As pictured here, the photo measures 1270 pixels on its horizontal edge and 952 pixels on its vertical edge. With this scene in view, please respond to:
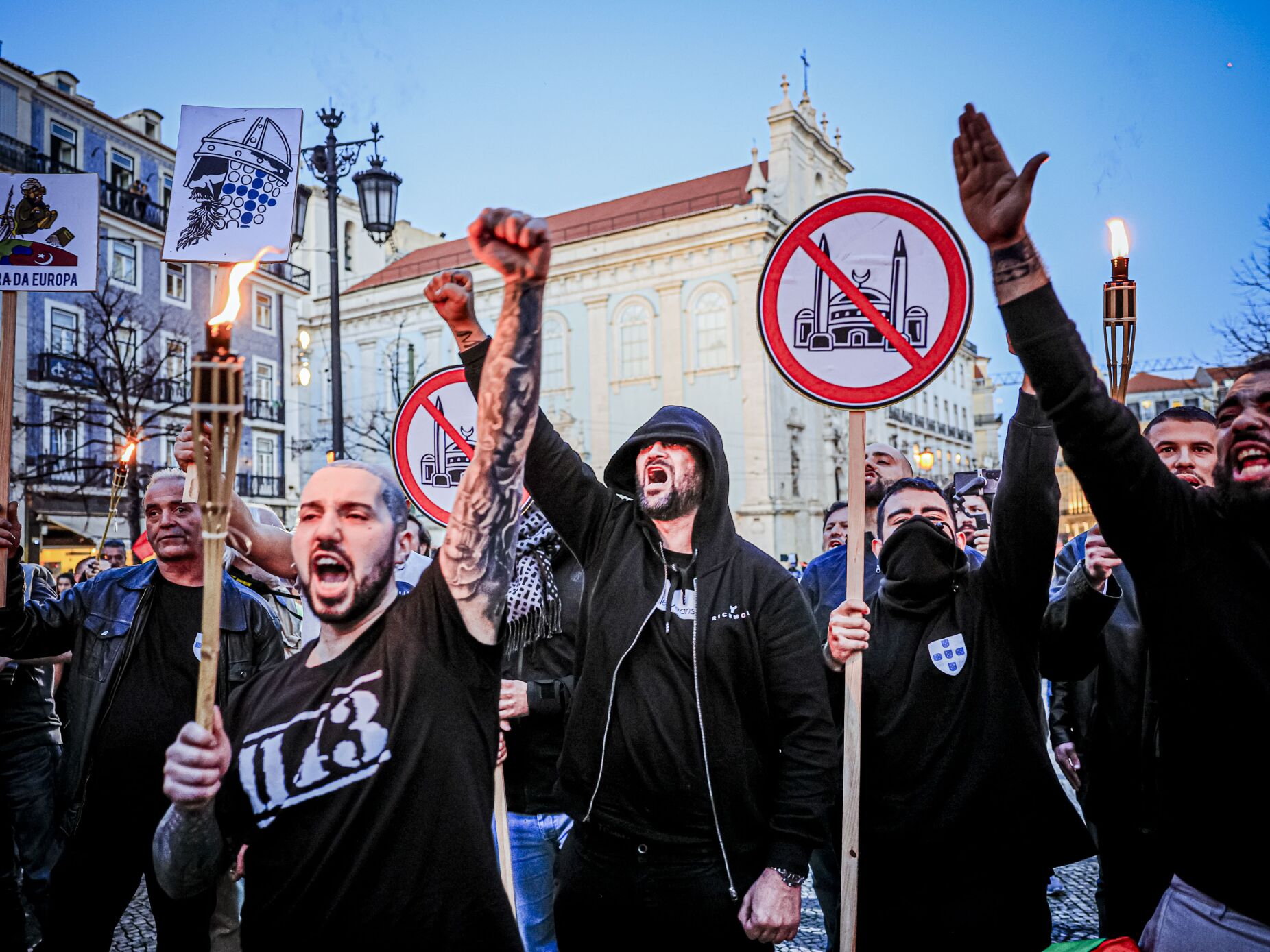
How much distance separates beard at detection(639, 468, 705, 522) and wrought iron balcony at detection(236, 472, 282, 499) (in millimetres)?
31531

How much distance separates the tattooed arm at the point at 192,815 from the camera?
1.90 metres

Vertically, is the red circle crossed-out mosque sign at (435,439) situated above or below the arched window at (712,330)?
below

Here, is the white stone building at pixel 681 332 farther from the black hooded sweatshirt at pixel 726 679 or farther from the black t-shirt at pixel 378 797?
the black t-shirt at pixel 378 797

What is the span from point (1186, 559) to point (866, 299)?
1.40 metres

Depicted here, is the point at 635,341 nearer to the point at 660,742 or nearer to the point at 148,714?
the point at 148,714

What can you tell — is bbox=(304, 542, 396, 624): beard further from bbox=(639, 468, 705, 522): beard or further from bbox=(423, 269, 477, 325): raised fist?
bbox=(639, 468, 705, 522): beard

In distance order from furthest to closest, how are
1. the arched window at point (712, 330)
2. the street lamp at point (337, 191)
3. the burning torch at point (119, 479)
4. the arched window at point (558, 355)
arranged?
the arched window at point (558, 355) → the arched window at point (712, 330) → the street lamp at point (337, 191) → the burning torch at point (119, 479)

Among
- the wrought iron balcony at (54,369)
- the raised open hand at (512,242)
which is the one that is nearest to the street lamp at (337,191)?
the raised open hand at (512,242)

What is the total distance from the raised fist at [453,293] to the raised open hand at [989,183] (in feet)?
4.10

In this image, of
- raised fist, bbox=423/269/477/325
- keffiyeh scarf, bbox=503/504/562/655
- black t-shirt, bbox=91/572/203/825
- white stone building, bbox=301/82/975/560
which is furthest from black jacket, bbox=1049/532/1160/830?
white stone building, bbox=301/82/975/560

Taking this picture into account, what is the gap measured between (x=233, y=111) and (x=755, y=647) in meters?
3.17

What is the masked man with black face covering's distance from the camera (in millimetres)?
2725

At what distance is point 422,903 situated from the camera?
78.5 inches

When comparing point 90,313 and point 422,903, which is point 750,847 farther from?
point 90,313
